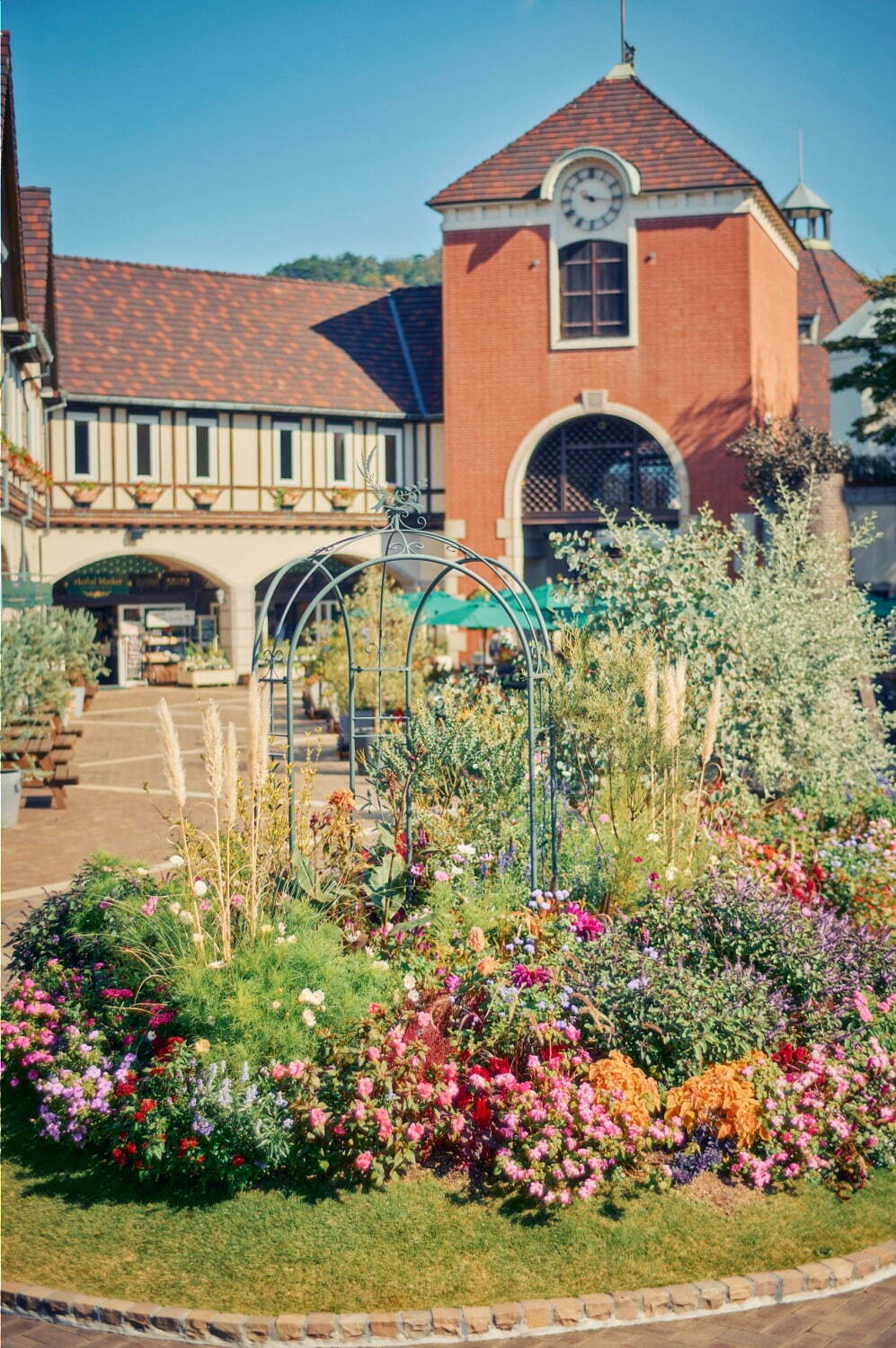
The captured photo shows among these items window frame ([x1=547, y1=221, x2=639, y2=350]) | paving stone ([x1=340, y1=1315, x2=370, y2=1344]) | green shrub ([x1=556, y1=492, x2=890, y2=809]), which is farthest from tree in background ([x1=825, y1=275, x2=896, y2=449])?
paving stone ([x1=340, y1=1315, x2=370, y2=1344])

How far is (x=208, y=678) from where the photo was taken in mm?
32531

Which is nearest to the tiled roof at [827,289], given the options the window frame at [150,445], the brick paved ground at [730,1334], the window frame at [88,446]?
the window frame at [150,445]

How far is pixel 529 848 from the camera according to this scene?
29.1 ft

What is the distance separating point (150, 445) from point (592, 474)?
10.1 metres

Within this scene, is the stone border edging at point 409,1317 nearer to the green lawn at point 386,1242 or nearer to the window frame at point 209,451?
the green lawn at point 386,1242

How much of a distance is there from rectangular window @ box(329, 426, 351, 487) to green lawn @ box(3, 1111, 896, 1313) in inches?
1111

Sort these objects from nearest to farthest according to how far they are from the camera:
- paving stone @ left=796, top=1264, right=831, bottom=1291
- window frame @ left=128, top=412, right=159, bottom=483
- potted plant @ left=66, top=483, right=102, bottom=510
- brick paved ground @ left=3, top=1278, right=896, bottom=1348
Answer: brick paved ground @ left=3, top=1278, right=896, bottom=1348 → paving stone @ left=796, top=1264, right=831, bottom=1291 → potted plant @ left=66, top=483, right=102, bottom=510 → window frame @ left=128, top=412, right=159, bottom=483

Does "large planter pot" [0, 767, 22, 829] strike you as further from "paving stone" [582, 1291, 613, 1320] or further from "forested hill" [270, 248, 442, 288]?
"forested hill" [270, 248, 442, 288]

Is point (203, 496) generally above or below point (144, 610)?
above

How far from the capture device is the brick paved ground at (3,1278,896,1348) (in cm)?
521

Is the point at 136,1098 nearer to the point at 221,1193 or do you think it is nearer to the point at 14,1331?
the point at 221,1193

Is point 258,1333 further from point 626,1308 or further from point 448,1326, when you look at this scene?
point 626,1308

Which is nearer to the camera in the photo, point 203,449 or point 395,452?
point 203,449

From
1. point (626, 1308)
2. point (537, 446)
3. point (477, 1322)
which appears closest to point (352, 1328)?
point (477, 1322)
